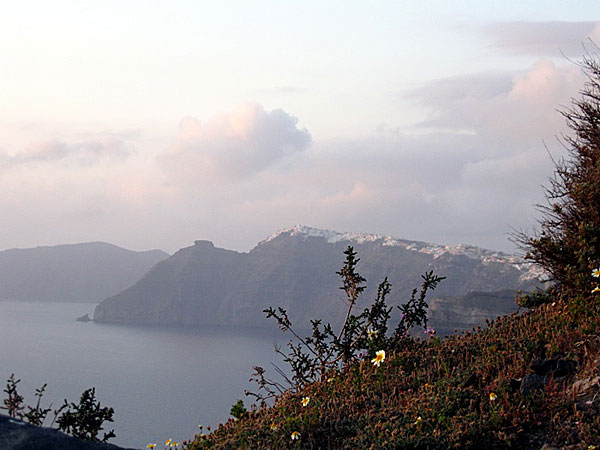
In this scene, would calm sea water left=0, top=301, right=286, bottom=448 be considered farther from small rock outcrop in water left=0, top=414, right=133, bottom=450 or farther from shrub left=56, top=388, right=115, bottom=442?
small rock outcrop in water left=0, top=414, right=133, bottom=450

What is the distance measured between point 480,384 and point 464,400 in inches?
21.2

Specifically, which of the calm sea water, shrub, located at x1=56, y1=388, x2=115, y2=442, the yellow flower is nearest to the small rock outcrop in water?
shrub, located at x1=56, y1=388, x2=115, y2=442

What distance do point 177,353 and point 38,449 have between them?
19178 cm

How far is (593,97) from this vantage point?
13.1m

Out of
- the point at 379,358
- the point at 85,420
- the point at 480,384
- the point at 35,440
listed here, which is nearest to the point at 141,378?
the point at 85,420

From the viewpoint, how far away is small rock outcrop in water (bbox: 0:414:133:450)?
15.1 ft

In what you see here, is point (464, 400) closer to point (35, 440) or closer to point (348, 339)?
point (348, 339)

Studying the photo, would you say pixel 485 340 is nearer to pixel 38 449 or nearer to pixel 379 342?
pixel 379 342

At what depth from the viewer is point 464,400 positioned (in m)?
6.64

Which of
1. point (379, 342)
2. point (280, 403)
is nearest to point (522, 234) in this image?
point (379, 342)

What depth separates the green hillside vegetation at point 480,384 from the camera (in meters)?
5.86

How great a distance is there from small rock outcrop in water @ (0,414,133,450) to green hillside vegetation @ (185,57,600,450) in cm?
228

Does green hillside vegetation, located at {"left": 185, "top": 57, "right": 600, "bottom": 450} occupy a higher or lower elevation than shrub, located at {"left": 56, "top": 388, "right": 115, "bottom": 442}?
higher

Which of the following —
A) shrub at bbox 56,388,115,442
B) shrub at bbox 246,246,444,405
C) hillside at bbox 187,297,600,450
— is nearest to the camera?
hillside at bbox 187,297,600,450
